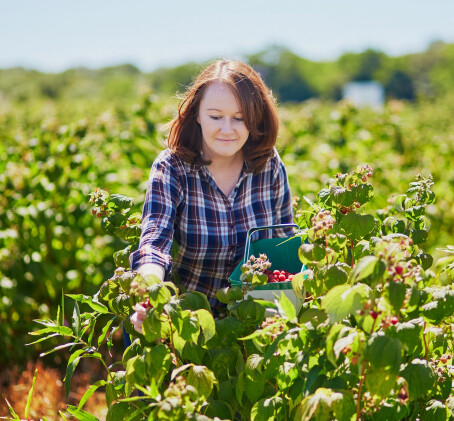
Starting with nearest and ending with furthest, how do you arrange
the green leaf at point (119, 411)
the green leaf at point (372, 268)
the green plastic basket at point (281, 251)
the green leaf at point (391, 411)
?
the green leaf at point (372, 268), the green leaf at point (391, 411), the green leaf at point (119, 411), the green plastic basket at point (281, 251)

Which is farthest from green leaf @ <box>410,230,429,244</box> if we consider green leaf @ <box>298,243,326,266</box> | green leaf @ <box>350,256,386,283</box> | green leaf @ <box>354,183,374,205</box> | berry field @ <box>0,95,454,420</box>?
green leaf @ <box>350,256,386,283</box>

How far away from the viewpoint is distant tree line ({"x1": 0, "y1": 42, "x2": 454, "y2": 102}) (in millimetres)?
38531

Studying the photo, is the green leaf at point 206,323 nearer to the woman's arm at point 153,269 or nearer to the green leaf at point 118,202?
the woman's arm at point 153,269

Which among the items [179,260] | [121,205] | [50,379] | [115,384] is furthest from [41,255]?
[115,384]

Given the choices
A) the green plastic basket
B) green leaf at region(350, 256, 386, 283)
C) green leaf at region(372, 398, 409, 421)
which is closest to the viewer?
green leaf at region(350, 256, 386, 283)

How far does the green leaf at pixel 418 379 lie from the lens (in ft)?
3.98

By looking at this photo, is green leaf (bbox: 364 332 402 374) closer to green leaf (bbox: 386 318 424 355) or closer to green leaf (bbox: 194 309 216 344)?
green leaf (bbox: 386 318 424 355)

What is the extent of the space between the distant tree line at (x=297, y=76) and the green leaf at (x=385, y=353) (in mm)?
31546

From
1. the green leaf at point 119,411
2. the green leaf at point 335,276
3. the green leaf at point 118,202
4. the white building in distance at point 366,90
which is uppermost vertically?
the white building in distance at point 366,90

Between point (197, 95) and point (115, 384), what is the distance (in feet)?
3.51

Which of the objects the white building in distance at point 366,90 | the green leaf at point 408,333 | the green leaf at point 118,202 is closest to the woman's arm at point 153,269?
the green leaf at point 118,202

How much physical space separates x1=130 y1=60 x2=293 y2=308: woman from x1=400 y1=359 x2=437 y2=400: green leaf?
0.92m

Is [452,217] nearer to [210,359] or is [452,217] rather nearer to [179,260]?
[179,260]

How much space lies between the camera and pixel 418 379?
122 centimetres
